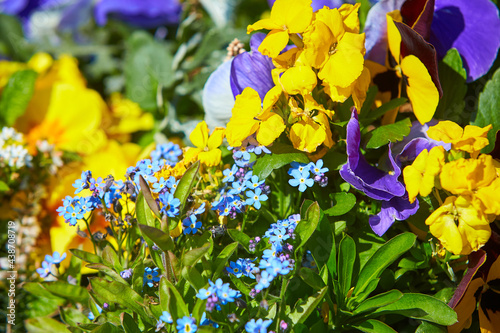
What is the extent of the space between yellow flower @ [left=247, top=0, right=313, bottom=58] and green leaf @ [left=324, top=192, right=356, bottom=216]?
0.22m

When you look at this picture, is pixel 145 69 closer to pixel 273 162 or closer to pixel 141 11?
pixel 141 11

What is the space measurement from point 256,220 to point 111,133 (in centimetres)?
70

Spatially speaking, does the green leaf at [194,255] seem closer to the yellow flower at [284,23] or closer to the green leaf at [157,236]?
the green leaf at [157,236]

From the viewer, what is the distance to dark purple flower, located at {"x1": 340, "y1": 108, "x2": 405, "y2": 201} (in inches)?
24.3

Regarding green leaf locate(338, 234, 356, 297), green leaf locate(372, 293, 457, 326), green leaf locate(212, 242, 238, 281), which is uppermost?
green leaf locate(212, 242, 238, 281)

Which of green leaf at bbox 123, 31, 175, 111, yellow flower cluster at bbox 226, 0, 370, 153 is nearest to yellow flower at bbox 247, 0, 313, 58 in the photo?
yellow flower cluster at bbox 226, 0, 370, 153

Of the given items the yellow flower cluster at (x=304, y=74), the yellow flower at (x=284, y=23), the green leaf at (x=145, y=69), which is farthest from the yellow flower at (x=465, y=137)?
the green leaf at (x=145, y=69)

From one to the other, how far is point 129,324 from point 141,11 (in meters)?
1.11

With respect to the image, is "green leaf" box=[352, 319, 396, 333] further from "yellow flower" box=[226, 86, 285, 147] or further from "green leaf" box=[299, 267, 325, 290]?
"yellow flower" box=[226, 86, 285, 147]

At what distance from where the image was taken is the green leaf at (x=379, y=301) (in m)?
0.56

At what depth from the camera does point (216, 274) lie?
58 centimetres

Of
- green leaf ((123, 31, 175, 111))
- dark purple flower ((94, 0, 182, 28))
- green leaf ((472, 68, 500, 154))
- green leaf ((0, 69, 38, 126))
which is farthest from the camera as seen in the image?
dark purple flower ((94, 0, 182, 28))

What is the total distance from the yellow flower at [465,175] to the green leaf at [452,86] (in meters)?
0.23

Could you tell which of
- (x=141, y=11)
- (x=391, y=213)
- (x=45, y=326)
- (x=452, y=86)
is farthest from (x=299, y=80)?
(x=141, y=11)
